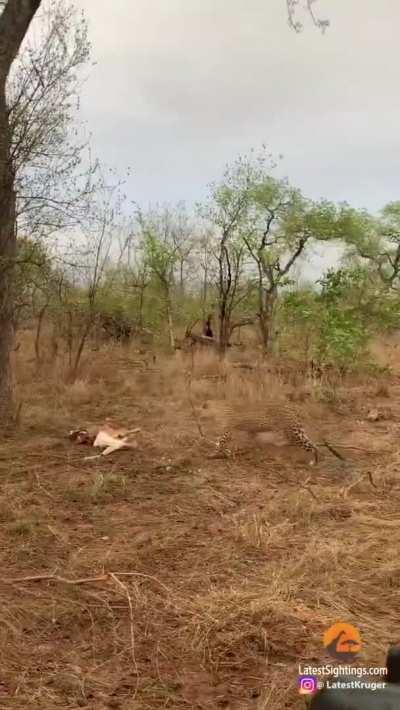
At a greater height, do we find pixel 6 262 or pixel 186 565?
pixel 6 262

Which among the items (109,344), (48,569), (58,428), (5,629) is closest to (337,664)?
(5,629)

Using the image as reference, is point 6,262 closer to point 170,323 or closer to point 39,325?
point 39,325

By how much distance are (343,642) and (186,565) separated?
1.13 meters

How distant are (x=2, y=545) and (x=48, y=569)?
1.71 feet

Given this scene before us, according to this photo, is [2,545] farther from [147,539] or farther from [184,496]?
[184,496]

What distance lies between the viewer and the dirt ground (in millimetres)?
2408

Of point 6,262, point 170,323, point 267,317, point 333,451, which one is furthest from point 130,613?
point 267,317

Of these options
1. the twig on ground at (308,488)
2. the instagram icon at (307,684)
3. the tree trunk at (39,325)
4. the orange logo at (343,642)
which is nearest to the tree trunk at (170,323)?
the tree trunk at (39,325)

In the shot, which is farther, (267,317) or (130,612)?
(267,317)

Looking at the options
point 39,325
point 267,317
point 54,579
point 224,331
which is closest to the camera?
point 54,579

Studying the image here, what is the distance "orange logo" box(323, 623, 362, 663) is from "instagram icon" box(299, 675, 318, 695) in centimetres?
25

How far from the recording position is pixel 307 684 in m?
2.29

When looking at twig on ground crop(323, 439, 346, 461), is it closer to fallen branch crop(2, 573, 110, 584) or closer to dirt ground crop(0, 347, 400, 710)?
dirt ground crop(0, 347, 400, 710)

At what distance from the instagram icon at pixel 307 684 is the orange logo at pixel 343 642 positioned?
251 mm
